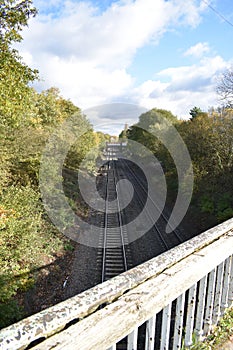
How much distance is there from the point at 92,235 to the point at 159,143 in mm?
14355

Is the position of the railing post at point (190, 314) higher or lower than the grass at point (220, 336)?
higher

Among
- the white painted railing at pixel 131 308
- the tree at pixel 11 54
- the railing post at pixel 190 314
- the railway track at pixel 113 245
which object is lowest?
the railway track at pixel 113 245

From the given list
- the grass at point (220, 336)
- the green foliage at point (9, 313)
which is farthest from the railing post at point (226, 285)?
the green foliage at point (9, 313)

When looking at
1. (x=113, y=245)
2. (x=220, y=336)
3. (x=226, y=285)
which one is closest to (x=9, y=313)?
(x=113, y=245)

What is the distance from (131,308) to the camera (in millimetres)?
1341

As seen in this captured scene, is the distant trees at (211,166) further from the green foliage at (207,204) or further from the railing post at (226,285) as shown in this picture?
the railing post at (226,285)

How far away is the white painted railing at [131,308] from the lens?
1073mm

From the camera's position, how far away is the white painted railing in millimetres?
1073

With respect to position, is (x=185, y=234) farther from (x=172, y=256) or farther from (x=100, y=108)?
(x=100, y=108)

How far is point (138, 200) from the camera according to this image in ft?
64.4

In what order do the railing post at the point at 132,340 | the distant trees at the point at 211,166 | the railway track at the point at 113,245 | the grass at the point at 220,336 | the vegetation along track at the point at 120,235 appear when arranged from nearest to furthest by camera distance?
the railing post at the point at 132,340
the grass at the point at 220,336
the railway track at the point at 113,245
the vegetation along track at the point at 120,235
the distant trees at the point at 211,166

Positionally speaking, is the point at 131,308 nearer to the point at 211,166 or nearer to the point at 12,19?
the point at 12,19

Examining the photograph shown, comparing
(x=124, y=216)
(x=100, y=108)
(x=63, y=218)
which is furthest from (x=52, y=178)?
(x=100, y=108)

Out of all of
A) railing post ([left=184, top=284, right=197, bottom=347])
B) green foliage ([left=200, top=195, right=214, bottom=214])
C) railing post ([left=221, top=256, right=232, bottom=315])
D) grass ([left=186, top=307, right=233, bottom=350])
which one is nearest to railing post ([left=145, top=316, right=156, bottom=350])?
railing post ([left=184, top=284, right=197, bottom=347])
